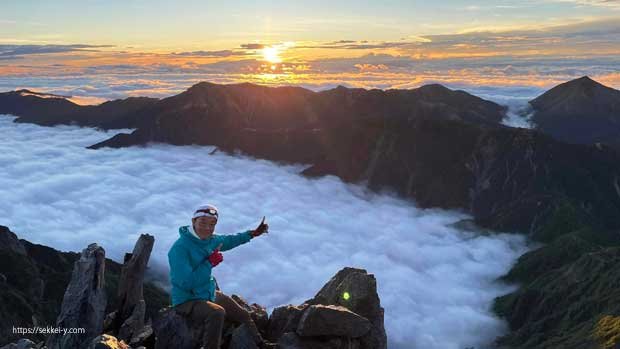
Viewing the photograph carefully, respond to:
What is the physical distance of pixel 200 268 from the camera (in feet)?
62.0

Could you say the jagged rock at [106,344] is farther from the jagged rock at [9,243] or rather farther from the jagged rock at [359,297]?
the jagged rock at [9,243]

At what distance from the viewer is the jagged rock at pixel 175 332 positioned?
20438 millimetres

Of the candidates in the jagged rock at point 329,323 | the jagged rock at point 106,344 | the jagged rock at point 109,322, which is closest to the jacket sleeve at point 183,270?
the jagged rock at point 106,344

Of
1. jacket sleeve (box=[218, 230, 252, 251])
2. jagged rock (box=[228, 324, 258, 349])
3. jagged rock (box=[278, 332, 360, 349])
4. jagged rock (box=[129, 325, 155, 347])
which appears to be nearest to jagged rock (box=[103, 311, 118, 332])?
jagged rock (box=[129, 325, 155, 347])

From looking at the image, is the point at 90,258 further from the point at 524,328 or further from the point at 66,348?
the point at 524,328

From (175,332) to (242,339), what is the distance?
2.49 metres

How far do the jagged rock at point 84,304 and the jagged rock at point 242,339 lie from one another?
6.09m

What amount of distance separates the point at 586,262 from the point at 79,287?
135324 mm

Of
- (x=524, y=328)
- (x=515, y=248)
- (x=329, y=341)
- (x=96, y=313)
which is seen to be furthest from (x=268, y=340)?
(x=515, y=248)

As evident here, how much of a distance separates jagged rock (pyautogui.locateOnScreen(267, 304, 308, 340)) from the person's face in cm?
745

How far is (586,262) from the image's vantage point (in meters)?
136

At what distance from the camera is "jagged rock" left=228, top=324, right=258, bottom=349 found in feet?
69.8

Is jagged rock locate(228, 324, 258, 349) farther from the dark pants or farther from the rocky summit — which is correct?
the dark pants

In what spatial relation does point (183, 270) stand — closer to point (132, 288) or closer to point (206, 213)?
point (206, 213)
